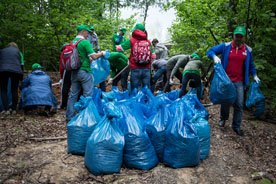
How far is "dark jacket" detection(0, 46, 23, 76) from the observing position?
15.3 ft

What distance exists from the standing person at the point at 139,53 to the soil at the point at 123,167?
5.19 ft

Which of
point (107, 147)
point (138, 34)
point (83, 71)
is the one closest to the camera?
point (107, 147)

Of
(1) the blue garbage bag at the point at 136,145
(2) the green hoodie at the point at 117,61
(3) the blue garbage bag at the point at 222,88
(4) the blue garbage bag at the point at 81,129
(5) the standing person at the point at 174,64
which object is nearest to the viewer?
(1) the blue garbage bag at the point at 136,145

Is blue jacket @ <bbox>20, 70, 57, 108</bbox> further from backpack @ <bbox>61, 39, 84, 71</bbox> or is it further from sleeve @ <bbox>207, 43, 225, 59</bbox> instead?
sleeve @ <bbox>207, 43, 225, 59</bbox>

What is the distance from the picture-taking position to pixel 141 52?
13.1 ft

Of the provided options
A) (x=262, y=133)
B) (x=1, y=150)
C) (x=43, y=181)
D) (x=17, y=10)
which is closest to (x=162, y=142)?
(x=43, y=181)

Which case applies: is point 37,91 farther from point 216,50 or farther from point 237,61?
point 237,61

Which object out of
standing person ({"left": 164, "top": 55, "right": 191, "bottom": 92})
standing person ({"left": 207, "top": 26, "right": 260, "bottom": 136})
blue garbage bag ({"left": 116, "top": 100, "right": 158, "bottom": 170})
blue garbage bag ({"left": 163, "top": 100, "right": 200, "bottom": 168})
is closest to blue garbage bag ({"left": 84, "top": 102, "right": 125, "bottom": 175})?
blue garbage bag ({"left": 116, "top": 100, "right": 158, "bottom": 170})

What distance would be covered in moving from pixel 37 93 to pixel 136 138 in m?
3.18

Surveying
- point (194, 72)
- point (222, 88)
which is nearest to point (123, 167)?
point (222, 88)

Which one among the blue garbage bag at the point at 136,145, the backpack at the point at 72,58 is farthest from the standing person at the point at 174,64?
the blue garbage bag at the point at 136,145

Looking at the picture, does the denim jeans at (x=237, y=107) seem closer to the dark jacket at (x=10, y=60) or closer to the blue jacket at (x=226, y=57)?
the blue jacket at (x=226, y=57)

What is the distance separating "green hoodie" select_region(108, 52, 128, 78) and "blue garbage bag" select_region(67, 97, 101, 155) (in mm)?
2803

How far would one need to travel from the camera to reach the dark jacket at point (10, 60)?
15.3 feet
